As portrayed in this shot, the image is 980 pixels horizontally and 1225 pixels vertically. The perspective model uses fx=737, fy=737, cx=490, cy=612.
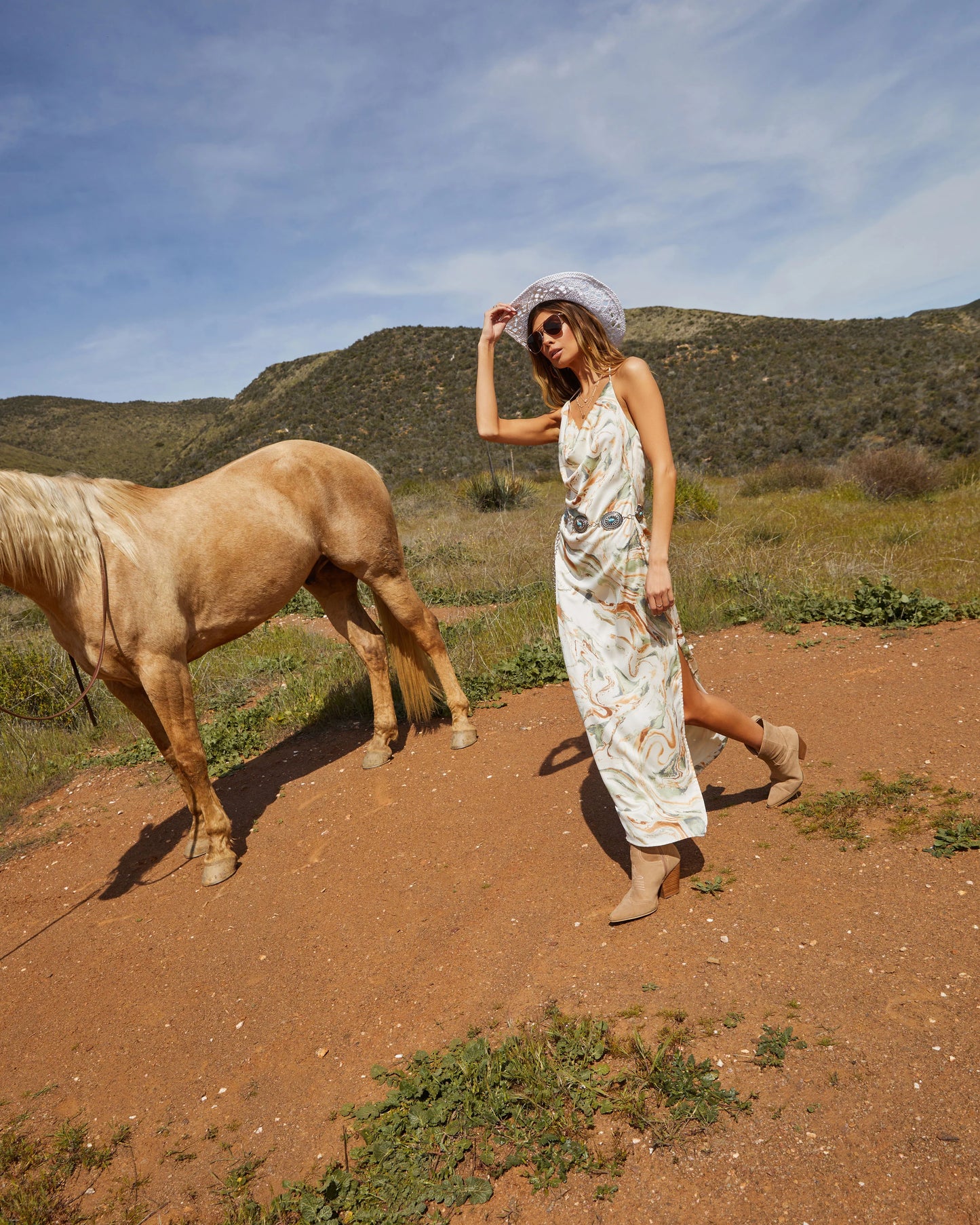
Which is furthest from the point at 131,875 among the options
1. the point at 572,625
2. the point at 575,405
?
the point at 575,405

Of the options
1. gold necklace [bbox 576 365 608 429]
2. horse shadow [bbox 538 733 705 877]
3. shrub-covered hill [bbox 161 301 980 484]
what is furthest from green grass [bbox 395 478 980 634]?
shrub-covered hill [bbox 161 301 980 484]

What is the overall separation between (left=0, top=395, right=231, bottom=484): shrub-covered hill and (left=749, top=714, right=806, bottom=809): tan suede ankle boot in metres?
46.0

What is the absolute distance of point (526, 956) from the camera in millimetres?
2656

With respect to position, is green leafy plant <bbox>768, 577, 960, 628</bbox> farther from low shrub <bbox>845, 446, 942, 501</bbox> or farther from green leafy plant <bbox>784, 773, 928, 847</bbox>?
low shrub <bbox>845, 446, 942, 501</bbox>

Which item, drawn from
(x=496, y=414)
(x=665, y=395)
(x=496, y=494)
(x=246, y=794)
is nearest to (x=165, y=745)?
(x=246, y=794)

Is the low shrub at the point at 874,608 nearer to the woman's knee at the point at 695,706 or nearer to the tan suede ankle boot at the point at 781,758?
the tan suede ankle boot at the point at 781,758

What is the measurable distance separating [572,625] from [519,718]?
7.39ft

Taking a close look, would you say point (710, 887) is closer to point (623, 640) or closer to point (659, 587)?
point (623, 640)

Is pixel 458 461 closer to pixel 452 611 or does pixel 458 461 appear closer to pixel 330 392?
pixel 330 392

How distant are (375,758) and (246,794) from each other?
889 mm

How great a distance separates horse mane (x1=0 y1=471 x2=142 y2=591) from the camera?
3332 millimetres

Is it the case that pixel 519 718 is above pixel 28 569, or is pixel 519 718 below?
below

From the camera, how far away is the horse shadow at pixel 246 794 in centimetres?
409

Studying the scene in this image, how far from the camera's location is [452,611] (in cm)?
805
